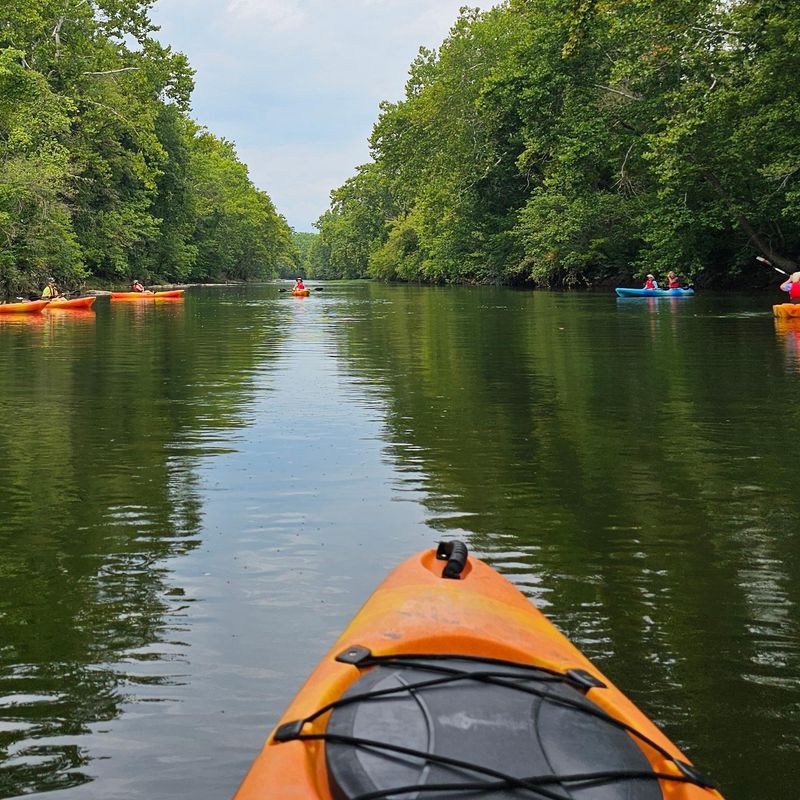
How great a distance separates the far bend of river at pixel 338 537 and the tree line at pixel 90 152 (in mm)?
26620

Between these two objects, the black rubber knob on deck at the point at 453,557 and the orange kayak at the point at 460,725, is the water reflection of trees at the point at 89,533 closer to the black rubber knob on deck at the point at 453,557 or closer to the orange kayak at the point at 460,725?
the orange kayak at the point at 460,725

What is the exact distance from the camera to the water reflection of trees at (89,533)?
13.6 feet

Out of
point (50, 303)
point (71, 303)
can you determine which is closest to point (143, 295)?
point (71, 303)

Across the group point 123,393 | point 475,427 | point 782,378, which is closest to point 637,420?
point 475,427

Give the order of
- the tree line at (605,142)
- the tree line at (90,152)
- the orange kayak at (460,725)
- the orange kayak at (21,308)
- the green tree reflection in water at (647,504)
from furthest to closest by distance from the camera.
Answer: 1. the tree line at (90,152)
2. the orange kayak at (21,308)
3. the tree line at (605,142)
4. the green tree reflection in water at (647,504)
5. the orange kayak at (460,725)

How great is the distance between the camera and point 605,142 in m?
41.8

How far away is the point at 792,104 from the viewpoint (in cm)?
2847

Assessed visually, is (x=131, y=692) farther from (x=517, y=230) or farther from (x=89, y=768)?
(x=517, y=230)

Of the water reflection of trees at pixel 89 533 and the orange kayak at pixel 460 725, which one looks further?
the water reflection of trees at pixel 89 533

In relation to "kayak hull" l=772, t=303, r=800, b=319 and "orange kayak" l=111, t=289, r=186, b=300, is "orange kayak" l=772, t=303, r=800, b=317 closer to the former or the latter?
"kayak hull" l=772, t=303, r=800, b=319

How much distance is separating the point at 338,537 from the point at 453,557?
259 cm

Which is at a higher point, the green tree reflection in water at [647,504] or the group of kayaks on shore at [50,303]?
the group of kayaks on shore at [50,303]

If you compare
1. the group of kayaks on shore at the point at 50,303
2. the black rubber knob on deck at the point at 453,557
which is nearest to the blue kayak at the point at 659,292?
the group of kayaks on shore at the point at 50,303

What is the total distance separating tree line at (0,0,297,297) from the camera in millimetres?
39281
